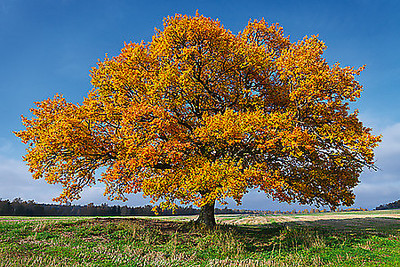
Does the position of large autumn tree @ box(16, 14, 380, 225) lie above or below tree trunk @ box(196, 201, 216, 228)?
above

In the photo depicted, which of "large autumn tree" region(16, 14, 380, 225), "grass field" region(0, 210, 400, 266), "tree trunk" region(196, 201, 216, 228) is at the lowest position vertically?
"grass field" region(0, 210, 400, 266)

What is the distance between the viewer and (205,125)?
17953 millimetres

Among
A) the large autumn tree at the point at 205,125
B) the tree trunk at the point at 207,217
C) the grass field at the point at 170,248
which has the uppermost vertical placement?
the large autumn tree at the point at 205,125

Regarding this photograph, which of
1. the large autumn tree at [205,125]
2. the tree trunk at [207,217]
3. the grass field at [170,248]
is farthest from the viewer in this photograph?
the tree trunk at [207,217]

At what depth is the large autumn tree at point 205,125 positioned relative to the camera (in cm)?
1694

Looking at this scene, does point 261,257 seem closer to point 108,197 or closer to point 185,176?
point 185,176

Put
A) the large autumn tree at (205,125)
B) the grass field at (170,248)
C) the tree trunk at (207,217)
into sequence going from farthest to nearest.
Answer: the tree trunk at (207,217)
the large autumn tree at (205,125)
the grass field at (170,248)

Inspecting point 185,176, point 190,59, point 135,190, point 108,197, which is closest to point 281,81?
point 190,59

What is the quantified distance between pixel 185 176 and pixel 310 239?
9283 mm

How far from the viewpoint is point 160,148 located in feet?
56.9

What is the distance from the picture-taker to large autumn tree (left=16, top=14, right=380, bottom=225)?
16938 mm

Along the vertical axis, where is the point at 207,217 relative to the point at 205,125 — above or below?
below

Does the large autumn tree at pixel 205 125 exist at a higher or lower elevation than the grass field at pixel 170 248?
higher

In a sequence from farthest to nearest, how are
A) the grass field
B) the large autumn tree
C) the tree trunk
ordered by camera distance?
the tree trunk
the large autumn tree
the grass field
